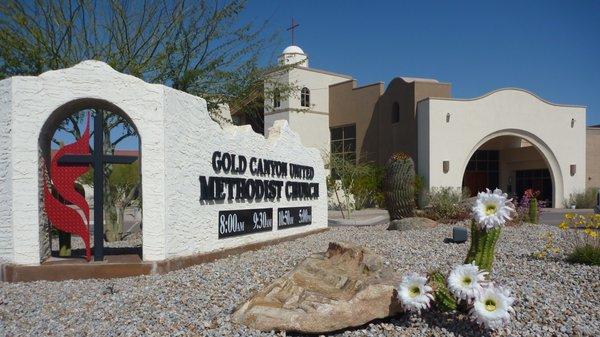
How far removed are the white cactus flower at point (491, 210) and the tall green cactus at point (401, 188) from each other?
917 cm

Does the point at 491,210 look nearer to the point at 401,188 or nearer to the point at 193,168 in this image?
the point at 193,168

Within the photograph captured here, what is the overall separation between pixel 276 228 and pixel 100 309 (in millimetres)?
5770

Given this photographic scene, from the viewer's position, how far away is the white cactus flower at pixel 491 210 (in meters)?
5.07

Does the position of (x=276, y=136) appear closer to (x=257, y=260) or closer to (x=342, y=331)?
(x=257, y=260)

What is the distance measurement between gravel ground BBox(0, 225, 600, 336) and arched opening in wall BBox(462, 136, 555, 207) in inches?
982

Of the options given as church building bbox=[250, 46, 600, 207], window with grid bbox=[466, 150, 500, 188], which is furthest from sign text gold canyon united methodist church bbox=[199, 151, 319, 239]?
window with grid bbox=[466, 150, 500, 188]

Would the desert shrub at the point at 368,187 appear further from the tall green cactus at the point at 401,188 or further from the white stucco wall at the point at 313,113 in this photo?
the tall green cactus at the point at 401,188

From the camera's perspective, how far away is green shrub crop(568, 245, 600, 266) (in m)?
7.34

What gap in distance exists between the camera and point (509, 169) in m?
33.5

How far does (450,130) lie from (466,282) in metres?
22.9

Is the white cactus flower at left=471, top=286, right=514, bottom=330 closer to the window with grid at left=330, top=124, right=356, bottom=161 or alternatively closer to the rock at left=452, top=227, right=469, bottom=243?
the rock at left=452, top=227, right=469, bottom=243

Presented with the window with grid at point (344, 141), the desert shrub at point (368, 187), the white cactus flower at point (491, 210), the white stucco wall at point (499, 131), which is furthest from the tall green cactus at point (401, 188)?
the window with grid at point (344, 141)

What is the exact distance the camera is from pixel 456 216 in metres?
14.5

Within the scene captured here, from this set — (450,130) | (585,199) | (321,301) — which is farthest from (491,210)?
(585,199)
